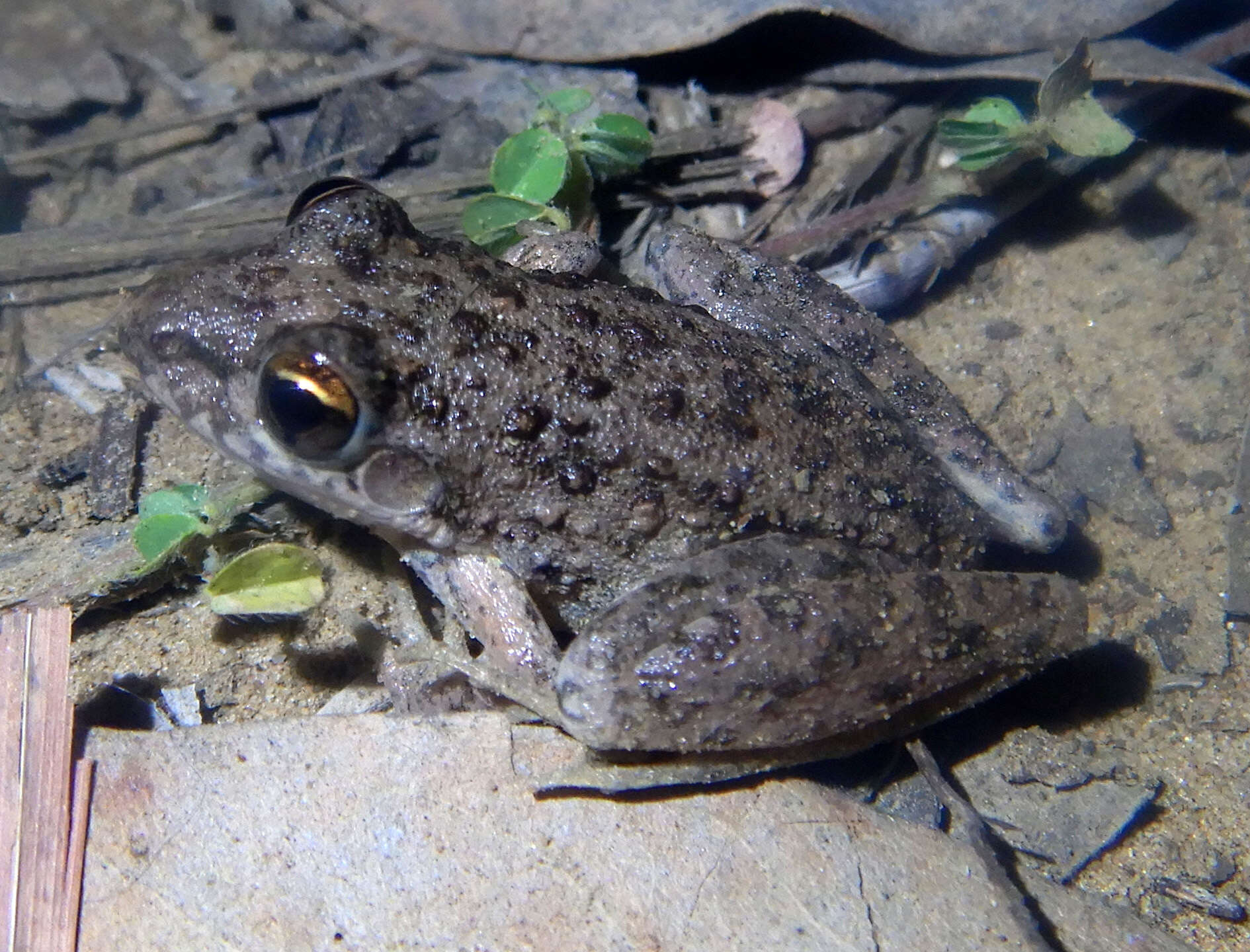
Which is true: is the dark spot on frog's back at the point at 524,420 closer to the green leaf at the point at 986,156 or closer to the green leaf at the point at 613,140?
the green leaf at the point at 613,140

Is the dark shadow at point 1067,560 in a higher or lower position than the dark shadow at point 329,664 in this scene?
higher

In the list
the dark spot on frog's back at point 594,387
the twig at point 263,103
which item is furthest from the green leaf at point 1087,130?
the twig at point 263,103

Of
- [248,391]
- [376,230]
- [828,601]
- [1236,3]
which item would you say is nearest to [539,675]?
[828,601]

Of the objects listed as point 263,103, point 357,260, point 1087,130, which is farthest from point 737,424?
point 263,103

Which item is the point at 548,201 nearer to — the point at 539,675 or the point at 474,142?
the point at 474,142

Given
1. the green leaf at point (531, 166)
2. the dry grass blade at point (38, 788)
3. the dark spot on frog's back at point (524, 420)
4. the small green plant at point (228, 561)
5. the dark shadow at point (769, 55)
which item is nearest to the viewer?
the dry grass blade at point (38, 788)

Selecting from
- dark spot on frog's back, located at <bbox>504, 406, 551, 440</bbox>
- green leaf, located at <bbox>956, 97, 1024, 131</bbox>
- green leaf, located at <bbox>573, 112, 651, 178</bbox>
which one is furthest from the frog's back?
green leaf, located at <bbox>956, 97, 1024, 131</bbox>
